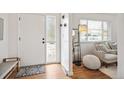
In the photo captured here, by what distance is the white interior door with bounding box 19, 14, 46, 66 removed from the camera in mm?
1183

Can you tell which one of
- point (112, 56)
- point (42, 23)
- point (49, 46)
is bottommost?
point (112, 56)

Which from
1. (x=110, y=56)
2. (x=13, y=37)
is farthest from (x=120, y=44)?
(x=13, y=37)

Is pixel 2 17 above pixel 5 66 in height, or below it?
above

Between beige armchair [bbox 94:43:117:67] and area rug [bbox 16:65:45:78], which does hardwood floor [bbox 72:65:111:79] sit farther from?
→ area rug [bbox 16:65:45:78]

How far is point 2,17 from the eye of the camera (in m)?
1.01

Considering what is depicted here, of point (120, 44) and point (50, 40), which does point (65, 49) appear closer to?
point (50, 40)

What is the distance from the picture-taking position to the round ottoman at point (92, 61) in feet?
4.30

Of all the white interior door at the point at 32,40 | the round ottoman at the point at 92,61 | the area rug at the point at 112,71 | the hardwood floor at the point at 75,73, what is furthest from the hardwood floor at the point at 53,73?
the area rug at the point at 112,71

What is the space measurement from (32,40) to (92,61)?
2.40 ft

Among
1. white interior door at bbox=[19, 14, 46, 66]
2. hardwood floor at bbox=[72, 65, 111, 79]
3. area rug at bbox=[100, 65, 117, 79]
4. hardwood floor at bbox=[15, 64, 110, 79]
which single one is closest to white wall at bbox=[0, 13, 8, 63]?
white interior door at bbox=[19, 14, 46, 66]
